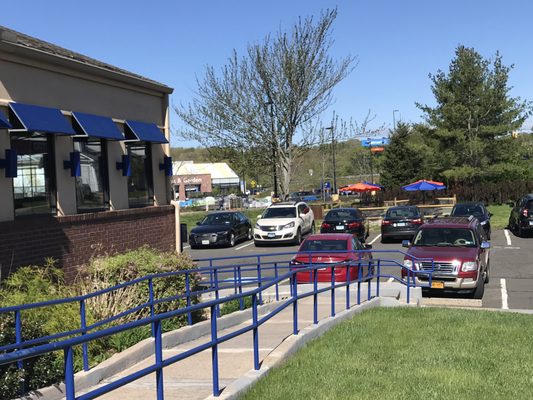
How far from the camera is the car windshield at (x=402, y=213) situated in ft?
83.1

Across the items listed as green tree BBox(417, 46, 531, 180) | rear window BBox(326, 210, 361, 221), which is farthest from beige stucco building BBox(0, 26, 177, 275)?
green tree BBox(417, 46, 531, 180)

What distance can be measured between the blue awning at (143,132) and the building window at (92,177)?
76 centimetres

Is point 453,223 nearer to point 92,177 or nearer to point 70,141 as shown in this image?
point 92,177

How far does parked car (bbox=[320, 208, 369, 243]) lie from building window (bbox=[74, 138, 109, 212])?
43.8ft

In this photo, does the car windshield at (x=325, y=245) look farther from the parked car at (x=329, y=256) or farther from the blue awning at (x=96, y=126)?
the blue awning at (x=96, y=126)

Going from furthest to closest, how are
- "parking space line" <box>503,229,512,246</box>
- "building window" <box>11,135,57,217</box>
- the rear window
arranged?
the rear window < "parking space line" <box>503,229,512,246</box> < "building window" <box>11,135,57,217</box>

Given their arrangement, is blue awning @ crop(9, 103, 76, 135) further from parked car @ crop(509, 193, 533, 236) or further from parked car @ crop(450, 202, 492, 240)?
parked car @ crop(509, 193, 533, 236)

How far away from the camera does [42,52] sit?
10578mm

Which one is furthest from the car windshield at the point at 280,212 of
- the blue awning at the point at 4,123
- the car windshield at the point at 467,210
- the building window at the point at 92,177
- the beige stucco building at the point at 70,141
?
the blue awning at the point at 4,123

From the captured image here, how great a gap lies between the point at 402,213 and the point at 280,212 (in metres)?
5.02

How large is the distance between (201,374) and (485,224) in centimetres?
2045

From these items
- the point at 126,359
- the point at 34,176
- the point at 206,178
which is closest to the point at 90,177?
the point at 34,176

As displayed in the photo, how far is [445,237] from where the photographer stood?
47.9 ft

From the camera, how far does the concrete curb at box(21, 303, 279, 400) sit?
19.7ft
